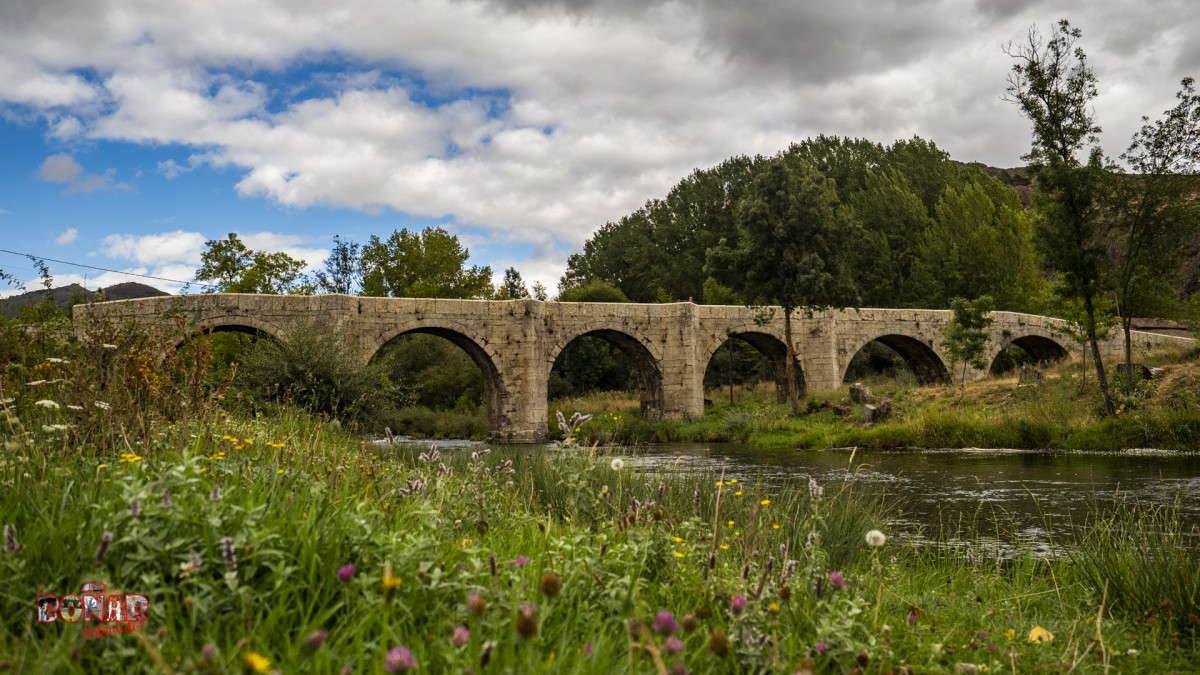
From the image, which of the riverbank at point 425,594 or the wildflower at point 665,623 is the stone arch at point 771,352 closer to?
the riverbank at point 425,594

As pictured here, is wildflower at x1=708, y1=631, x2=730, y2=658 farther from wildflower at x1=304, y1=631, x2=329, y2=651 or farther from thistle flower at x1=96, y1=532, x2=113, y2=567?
thistle flower at x1=96, y1=532, x2=113, y2=567

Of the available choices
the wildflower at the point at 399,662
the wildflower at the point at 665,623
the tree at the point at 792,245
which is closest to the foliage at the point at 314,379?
the wildflower at the point at 665,623

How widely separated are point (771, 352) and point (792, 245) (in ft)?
22.3

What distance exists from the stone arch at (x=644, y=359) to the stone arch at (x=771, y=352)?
141cm

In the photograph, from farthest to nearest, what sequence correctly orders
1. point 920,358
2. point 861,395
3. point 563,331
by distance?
point 920,358, point 563,331, point 861,395

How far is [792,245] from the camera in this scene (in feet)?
68.1

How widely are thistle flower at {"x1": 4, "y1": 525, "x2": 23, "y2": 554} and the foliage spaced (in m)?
9.08

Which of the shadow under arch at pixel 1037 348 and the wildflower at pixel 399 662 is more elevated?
the wildflower at pixel 399 662

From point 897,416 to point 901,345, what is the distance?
1248 cm

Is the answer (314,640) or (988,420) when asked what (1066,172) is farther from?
(314,640)

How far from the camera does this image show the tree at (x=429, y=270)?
4144 cm

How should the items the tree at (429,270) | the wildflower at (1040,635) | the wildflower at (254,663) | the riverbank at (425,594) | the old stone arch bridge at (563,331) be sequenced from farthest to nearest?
the tree at (429,270) < the old stone arch bridge at (563,331) < the wildflower at (1040,635) < the riverbank at (425,594) < the wildflower at (254,663)

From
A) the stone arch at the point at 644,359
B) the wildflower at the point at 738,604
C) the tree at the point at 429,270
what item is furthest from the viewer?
the tree at the point at 429,270

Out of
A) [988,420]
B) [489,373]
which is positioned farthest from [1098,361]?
[489,373]
